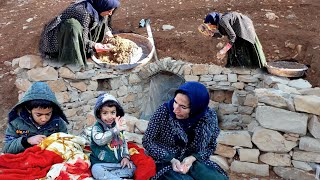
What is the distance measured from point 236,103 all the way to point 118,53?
1.92 m

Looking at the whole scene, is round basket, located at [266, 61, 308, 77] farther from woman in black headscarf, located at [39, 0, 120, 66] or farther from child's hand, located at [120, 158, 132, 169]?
child's hand, located at [120, 158, 132, 169]

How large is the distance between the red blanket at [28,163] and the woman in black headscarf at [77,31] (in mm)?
2488

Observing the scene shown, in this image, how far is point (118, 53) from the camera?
6.05m

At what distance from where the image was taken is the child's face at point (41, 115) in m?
3.42

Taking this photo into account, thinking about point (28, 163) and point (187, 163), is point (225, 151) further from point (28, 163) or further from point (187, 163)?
point (28, 163)

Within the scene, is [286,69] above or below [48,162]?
below

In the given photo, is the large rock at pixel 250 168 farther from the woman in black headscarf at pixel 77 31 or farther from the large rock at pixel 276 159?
the woman in black headscarf at pixel 77 31

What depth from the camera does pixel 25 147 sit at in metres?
3.40

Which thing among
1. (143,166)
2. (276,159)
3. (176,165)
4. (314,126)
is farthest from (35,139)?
(314,126)

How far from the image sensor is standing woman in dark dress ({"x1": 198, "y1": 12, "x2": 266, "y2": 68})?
5.64m

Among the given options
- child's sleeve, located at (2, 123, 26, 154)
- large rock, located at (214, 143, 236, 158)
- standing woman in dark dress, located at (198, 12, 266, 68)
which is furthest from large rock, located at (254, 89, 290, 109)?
child's sleeve, located at (2, 123, 26, 154)

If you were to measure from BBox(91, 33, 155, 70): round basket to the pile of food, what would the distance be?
62mm

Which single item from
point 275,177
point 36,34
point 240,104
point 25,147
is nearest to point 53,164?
point 25,147

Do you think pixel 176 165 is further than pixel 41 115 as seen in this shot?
No
